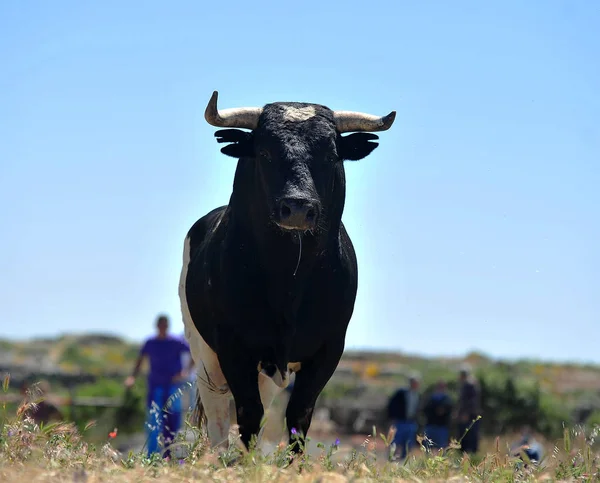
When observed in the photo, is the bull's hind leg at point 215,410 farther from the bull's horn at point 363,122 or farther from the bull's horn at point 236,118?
the bull's horn at point 363,122

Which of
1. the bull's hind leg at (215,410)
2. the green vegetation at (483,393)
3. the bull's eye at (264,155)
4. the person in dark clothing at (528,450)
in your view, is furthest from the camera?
the green vegetation at (483,393)

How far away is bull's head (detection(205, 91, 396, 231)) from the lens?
687 centimetres

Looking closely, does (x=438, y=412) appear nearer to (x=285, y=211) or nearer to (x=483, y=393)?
(x=483, y=393)

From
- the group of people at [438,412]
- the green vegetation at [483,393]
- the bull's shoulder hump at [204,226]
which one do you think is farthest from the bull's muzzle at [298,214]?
the green vegetation at [483,393]

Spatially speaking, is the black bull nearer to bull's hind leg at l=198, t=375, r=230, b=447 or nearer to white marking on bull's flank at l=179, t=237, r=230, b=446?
white marking on bull's flank at l=179, t=237, r=230, b=446

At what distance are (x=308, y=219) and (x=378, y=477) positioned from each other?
1.90 m

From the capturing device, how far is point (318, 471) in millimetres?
5082

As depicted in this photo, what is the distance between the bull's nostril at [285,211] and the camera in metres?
6.75

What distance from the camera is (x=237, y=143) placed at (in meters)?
7.69

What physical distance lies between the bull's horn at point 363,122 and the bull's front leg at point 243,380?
5.59 feet

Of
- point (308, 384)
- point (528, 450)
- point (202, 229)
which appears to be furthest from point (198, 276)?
point (528, 450)

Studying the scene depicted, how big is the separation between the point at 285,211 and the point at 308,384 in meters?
1.33

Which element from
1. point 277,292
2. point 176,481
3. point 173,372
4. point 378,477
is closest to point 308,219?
point 277,292

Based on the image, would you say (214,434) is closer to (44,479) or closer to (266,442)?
(266,442)
